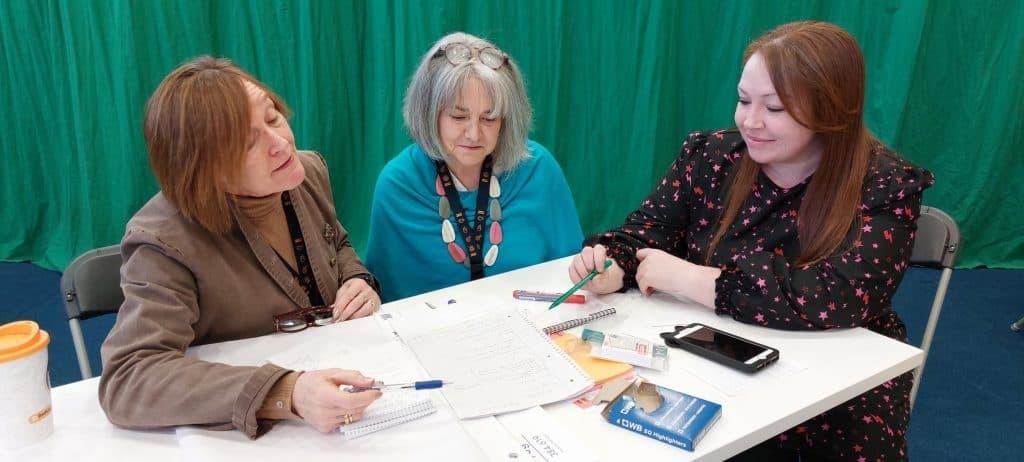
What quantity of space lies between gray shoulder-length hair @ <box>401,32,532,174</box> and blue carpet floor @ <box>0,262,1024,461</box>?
5.51 feet

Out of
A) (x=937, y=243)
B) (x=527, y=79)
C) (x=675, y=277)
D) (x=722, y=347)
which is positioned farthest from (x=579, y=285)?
(x=527, y=79)

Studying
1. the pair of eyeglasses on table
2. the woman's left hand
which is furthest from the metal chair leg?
the pair of eyeglasses on table

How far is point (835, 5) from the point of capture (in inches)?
134

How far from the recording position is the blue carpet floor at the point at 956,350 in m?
2.34

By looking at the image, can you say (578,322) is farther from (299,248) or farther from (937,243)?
(937,243)

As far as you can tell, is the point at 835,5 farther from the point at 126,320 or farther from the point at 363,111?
the point at 126,320

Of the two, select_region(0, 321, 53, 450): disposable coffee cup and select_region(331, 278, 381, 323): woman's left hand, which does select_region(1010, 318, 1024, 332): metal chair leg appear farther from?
select_region(0, 321, 53, 450): disposable coffee cup

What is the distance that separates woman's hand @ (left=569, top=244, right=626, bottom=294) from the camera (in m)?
1.55

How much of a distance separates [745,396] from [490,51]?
119cm

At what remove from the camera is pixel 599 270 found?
1549mm

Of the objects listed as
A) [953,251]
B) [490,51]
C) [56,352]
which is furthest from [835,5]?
[56,352]

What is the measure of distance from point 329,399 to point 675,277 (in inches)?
32.3

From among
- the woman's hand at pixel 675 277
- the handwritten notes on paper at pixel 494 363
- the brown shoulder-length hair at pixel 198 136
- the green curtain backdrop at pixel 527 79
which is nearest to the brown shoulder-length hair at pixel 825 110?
the woman's hand at pixel 675 277

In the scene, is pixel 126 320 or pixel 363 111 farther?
pixel 363 111
